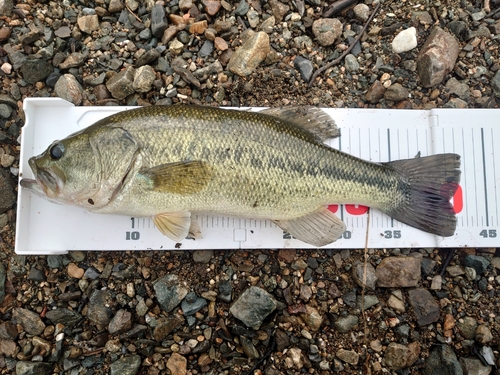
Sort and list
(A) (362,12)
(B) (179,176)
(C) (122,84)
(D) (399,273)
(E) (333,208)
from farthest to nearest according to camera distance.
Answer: (A) (362,12), (C) (122,84), (E) (333,208), (D) (399,273), (B) (179,176)

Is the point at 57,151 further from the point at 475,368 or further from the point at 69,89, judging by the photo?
the point at 475,368

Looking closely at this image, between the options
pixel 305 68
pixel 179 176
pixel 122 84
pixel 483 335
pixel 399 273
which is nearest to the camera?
pixel 179 176

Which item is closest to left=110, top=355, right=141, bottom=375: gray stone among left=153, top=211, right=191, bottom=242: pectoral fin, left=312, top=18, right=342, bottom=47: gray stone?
left=153, top=211, right=191, bottom=242: pectoral fin

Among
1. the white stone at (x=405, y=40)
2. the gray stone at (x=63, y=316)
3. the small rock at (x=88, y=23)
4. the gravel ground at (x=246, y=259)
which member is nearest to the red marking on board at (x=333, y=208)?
the gravel ground at (x=246, y=259)

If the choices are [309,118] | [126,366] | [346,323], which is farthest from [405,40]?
[126,366]

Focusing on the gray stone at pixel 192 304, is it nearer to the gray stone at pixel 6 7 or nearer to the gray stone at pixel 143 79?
the gray stone at pixel 143 79

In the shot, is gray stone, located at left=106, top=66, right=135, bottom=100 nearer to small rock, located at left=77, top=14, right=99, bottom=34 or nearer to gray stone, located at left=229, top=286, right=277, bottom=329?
small rock, located at left=77, top=14, right=99, bottom=34

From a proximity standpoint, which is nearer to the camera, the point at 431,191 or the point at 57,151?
the point at 57,151
